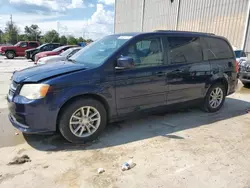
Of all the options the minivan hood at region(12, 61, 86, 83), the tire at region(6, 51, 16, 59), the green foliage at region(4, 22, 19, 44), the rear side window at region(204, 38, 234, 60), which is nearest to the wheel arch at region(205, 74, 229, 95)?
the rear side window at region(204, 38, 234, 60)

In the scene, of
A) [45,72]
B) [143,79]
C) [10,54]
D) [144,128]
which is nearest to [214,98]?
[144,128]

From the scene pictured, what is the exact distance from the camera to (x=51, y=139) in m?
3.53

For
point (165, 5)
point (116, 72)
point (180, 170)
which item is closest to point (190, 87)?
point (116, 72)

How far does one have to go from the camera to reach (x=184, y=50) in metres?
4.30

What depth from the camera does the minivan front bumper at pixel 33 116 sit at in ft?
9.85

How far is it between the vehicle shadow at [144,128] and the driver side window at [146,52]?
1.19 metres

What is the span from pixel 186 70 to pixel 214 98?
4.21 ft

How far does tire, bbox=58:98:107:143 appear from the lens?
3188mm

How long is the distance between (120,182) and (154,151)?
0.88 meters

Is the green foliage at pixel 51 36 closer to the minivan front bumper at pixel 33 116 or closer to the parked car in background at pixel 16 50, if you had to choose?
the parked car in background at pixel 16 50

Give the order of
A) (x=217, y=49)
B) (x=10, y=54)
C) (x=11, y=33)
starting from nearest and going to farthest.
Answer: (x=217, y=49) → (x=10, y=54) → (x=11, y=33)

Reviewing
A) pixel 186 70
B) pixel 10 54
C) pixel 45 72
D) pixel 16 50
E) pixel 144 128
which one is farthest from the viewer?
pixel 16 50

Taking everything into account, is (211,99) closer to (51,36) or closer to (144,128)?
(144,128)

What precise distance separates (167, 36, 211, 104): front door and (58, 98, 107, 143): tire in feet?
4.82
